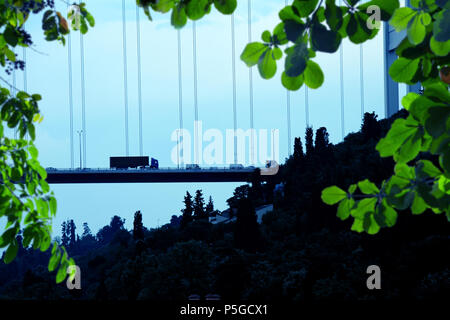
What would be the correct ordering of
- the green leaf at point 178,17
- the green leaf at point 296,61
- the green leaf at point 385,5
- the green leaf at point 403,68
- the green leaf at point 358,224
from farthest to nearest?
the green leaf at point 358,224 → the green leaf at point 403,68 → the green leaf at point 178,17 → the green leaf at point 385,5 → the green leaf at point 296,61

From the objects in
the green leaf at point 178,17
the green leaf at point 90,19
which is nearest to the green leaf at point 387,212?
the green leaf at point 178,17

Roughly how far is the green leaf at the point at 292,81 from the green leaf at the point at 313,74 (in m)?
0.03

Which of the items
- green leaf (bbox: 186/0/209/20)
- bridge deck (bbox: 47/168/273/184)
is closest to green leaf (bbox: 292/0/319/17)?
green leaf (bbox: 186/0/209/20)

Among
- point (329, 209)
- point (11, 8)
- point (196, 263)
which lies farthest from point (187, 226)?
Answer: point (11, 8)

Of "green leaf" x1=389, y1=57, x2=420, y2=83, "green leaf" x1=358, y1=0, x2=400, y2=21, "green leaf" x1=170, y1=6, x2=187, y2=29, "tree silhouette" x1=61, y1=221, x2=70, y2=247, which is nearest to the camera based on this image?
"green leaf" x1=358, y1=0, x2=400, y2=21

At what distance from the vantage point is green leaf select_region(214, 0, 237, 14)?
2533 millimetres

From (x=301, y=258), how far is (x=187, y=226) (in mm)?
14081

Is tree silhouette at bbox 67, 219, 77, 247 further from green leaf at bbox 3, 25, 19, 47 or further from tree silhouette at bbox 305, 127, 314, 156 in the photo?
green leaf at bbox 3, 25, 19, 47

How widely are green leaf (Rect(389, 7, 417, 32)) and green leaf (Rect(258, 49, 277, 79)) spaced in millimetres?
645

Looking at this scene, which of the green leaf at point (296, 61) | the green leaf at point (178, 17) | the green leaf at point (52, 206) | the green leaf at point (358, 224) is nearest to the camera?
the green leaf at point (296, 61)

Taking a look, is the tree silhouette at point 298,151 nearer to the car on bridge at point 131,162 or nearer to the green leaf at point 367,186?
the car on bridge at point 131,162

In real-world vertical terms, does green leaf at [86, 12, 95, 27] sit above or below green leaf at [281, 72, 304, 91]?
above

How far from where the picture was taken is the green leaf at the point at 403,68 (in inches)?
114
